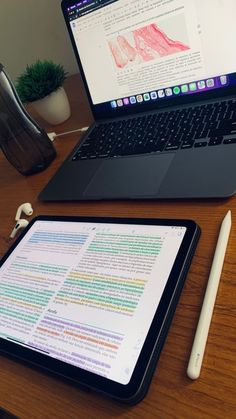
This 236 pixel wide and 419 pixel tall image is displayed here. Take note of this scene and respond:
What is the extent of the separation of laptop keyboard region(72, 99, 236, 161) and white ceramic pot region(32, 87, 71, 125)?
19 cm

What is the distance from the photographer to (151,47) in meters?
0.67

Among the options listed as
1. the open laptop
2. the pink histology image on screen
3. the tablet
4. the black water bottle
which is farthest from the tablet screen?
the pink histology image on screen

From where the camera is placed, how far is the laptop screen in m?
0.61

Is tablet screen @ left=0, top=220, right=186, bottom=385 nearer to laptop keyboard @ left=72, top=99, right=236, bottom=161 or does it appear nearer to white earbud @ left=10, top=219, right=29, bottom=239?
white earbud @ left=10, top=219, right=29, bottom=239

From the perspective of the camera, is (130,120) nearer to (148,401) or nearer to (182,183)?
(182,183)

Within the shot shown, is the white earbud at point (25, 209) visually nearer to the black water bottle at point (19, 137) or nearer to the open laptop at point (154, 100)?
the open laptop at point (154, 100)

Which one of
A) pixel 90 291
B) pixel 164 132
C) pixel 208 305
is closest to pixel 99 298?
pixel 90 291

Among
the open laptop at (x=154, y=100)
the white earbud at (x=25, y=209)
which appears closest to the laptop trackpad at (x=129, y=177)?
the open laptop at (x=154, y=100)

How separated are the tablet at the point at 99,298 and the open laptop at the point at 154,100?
0.10 metres

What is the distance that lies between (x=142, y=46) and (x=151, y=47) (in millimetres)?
23

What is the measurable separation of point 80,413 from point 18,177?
22.7 inches

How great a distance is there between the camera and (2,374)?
405mm

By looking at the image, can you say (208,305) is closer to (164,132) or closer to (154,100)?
(164,132)

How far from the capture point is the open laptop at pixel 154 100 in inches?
21.0
